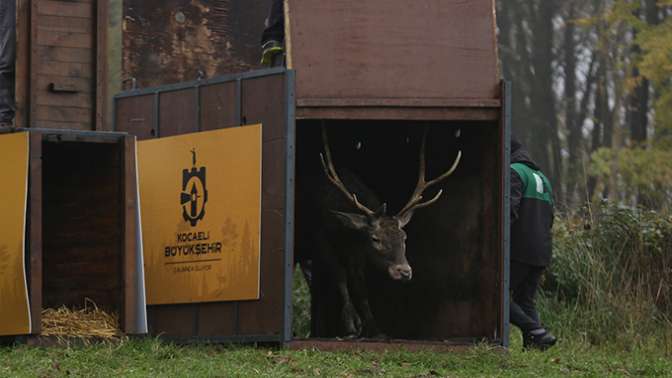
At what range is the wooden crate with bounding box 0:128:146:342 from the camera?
1155 cm

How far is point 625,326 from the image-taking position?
14.9 metres

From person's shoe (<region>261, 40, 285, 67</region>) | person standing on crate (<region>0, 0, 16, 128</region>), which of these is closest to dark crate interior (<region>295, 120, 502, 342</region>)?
person's shoe (<region>261, 40, 285, 67</region>)

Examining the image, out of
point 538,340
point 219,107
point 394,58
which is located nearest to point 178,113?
point 219,107

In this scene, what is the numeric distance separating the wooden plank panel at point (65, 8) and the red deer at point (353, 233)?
4300mm

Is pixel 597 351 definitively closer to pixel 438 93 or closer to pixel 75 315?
pixel 438 93

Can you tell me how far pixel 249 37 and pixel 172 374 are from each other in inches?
319

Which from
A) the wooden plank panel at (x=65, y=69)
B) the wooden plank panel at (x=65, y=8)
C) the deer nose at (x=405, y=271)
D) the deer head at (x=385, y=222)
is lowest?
the deer nose at (x=405, y=271)

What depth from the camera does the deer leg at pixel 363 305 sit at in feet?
42.8

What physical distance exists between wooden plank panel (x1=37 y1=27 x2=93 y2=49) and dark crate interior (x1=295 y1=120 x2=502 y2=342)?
3880 mm

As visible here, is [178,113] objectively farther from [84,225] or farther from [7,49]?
[7,49]

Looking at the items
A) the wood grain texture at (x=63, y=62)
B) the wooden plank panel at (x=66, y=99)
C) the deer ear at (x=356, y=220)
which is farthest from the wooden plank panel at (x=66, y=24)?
the deer ear at (x=356, y=220)

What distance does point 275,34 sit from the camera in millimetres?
12945

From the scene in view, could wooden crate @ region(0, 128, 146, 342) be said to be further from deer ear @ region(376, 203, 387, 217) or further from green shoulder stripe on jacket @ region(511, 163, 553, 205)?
green shoulder stripe on jacket @ region(511, 163, 553, 205)

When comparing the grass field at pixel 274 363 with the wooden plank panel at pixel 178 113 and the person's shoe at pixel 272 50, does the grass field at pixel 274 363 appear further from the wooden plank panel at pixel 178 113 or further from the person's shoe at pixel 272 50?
the person's shoe at pixel 272 50
